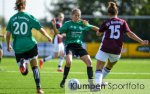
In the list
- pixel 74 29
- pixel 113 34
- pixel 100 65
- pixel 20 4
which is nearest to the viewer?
pixel 20 4

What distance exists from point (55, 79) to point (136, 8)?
1665 inches

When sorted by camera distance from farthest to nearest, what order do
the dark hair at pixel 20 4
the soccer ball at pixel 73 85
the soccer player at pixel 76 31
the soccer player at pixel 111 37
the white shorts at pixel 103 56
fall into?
the soccer player at pixel 76 31 < the soccer ball at pixel 73 85 < the white shorts at pixel 103 56 < the soccer player at pixel 111 37 < the dark hair at pixel 20 4

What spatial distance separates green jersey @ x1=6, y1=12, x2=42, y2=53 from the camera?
13.4 m

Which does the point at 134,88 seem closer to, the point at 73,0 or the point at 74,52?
the point at 74,52

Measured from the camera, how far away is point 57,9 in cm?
7138

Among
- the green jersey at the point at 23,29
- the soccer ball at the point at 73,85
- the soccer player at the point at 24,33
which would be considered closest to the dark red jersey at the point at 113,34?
the soccer ball at the point at 73,85

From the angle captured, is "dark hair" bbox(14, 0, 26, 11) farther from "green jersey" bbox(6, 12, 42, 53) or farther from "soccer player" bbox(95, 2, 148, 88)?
"soccer player" bbox(95, 2, 148, 88)

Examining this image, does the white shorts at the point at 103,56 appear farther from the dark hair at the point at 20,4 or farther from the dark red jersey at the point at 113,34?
the dark hair at the point at 20,4

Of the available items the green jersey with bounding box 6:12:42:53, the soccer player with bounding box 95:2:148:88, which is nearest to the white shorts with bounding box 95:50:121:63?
the soccer player with bounding box 95:2:148:88

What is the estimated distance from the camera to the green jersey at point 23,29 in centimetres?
1341

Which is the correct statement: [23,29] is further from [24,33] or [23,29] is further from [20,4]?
[20,4]

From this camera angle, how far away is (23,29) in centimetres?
1341

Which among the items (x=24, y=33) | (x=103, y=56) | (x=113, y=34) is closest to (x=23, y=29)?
(x=24, y=33)

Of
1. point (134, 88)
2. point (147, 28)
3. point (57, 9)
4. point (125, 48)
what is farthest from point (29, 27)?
point (57, 9)
